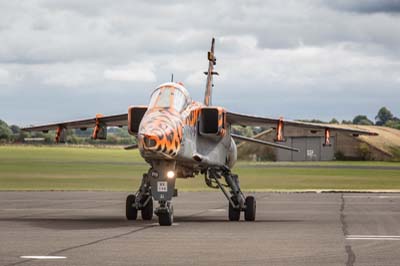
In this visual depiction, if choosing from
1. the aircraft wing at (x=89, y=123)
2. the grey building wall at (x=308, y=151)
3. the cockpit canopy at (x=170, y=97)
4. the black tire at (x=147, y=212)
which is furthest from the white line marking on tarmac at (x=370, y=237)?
the grey building wall at (x=308, y=151)

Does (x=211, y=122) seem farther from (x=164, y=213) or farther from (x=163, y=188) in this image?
(x=164, y=213)

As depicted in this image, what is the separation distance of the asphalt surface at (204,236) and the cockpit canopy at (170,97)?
281cm

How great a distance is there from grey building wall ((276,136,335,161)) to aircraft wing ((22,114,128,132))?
90.5 meters

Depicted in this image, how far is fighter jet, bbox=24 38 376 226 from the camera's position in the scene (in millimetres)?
22297

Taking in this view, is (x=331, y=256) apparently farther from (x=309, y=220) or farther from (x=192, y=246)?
(x=309, y=220)

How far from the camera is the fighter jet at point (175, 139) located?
73.2ft

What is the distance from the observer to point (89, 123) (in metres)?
29.5

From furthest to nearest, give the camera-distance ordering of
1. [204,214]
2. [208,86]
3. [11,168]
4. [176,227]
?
[11,168] < [208,86] < [204,214] < [176,227]

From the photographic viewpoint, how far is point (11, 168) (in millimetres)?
72938

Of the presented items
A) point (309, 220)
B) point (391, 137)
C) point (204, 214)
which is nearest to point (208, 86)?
point (204, 214)

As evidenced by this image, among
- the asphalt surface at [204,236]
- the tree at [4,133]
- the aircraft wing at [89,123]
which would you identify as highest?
the tree at [4,133]

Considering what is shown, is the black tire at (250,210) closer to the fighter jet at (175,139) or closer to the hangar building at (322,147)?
the fighter jet at (175,139)

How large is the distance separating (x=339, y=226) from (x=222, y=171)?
207 inches

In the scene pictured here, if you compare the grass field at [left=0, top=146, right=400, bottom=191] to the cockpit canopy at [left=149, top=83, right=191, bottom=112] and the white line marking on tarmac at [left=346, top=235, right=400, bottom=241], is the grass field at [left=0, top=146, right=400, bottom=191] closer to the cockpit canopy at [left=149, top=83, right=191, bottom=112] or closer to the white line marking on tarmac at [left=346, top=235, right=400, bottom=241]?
the cockpit canopy at [left=149, top=83, right=191, bottom=112]
